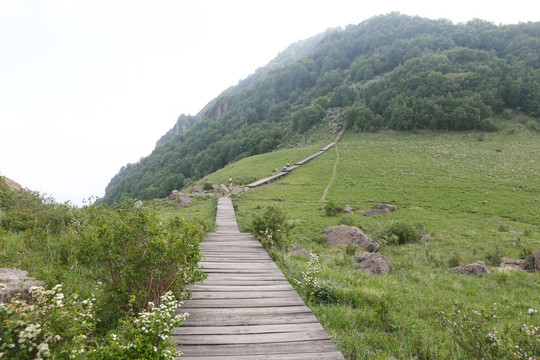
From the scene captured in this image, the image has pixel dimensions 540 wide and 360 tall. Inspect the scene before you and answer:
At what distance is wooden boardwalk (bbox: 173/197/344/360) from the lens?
3.36 m

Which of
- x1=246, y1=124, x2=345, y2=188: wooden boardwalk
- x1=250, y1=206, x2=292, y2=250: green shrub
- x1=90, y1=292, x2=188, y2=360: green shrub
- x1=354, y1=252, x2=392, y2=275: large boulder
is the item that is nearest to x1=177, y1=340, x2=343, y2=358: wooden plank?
x1=90, y1=292, x2=188, y2=360: green shrub

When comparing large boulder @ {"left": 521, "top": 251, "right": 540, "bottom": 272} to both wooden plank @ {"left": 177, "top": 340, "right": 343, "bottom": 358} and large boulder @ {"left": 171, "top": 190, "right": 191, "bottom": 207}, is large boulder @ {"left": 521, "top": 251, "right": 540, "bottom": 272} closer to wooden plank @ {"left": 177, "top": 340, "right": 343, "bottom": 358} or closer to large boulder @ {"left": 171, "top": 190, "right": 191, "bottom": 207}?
wooden plank @ {"left": 177, "top": 340, "right": 343, "bottom": 358}

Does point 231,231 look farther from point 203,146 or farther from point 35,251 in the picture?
point 203,146

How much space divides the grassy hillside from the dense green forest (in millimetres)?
11493

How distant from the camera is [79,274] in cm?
483

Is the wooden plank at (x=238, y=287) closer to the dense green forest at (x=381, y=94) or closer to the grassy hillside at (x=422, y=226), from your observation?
the grassy hillside at (x=422, y=226)

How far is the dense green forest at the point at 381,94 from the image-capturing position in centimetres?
5881

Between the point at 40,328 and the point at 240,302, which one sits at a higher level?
the point at 40,328

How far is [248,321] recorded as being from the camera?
402 cm

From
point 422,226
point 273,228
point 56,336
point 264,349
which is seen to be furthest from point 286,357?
point 422,226

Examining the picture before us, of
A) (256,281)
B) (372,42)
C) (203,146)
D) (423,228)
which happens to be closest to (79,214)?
(256,281)

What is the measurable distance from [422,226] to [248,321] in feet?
55.3

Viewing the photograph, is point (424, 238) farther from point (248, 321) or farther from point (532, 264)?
point (248, 321)

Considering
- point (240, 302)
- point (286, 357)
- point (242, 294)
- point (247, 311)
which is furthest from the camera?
point (242, 294)
